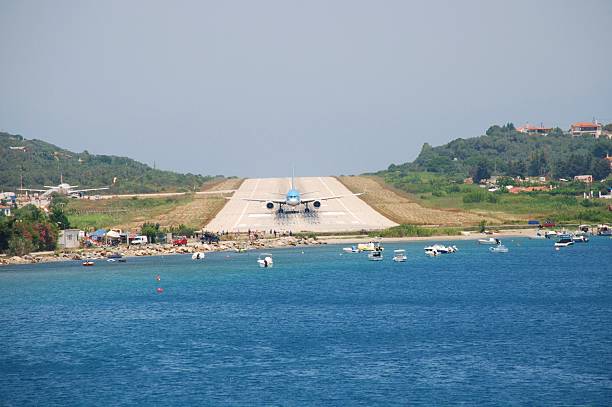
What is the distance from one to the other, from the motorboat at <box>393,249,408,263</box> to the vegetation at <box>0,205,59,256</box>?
43.7m

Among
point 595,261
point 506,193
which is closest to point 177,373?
point 595,261

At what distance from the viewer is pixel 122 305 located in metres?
86.9

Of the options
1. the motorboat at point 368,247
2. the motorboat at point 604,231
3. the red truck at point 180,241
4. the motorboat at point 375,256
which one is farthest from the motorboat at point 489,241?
the red truck at point 180,241

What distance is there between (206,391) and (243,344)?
1183 cm

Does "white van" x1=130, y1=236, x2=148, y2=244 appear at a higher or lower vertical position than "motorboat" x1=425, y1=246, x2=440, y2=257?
higher

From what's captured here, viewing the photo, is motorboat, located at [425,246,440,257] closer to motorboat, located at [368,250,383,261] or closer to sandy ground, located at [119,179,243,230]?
motorboat, located at [368,250,383,261]

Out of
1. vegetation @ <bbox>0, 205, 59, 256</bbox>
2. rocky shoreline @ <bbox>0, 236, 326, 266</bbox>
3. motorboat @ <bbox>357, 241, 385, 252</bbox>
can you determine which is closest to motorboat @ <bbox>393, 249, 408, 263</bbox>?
motorboat @ <bbox>357, 241, 385, 252</bbox>

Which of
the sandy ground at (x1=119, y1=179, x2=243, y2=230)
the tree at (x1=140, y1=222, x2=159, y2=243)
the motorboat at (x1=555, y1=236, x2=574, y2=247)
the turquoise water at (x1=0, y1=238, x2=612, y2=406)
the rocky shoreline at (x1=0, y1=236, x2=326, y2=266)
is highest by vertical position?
the sandy ground at (x1=119, y1=179, x2=243, y2=230)

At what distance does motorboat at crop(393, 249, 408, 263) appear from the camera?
115 m

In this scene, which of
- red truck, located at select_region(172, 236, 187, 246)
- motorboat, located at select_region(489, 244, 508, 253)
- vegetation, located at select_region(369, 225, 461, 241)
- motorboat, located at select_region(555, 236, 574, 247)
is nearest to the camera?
motorboat, located at select_region(489, 244, 508, 253)

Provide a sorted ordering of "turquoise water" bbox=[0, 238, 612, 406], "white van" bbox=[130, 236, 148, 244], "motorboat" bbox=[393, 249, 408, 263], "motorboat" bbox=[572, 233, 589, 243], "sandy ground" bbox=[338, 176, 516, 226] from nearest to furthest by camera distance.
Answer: "turquoise water" bbox=[0, 238, 612, 406] < "motorboat" bbox=[393, 249, 408, 263] < "motorboat" bbox=[572, 233, 589, 243] < "white van" bbox=[130, 236, 148, 244] < "sandy ground" bbox=[338, 176, 516, 226]

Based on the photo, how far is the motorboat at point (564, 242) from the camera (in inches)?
5072

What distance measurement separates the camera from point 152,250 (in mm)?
130375

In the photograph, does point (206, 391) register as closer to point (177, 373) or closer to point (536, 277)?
point (177, 373)
